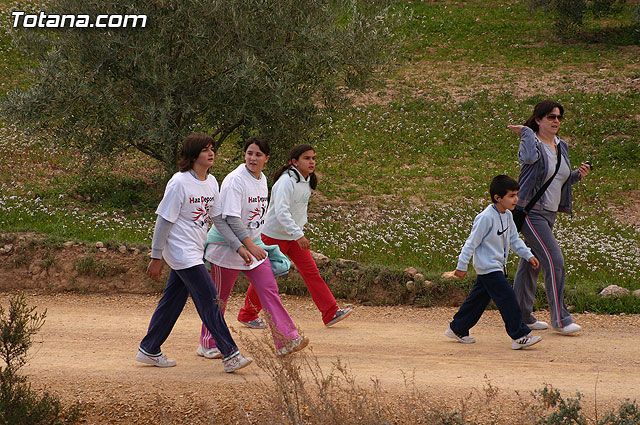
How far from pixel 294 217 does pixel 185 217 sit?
6.04ft

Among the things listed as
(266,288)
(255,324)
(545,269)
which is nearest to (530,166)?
(545,269)

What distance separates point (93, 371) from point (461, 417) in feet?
12.2

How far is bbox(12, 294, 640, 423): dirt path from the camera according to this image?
21.3 ft

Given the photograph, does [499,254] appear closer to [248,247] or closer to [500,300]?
[500,300]

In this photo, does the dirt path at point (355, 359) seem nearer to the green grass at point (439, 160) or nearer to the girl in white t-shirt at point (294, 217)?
the girl in white t-shirt at point (294, 217)

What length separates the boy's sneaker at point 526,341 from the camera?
7652 millimetres

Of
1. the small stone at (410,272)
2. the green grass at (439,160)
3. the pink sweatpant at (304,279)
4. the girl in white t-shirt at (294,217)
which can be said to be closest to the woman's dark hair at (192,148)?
the girl in white t-shirt at (294,217)

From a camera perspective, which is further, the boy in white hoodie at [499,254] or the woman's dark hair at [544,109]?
the woman's dark hair at [544,109]

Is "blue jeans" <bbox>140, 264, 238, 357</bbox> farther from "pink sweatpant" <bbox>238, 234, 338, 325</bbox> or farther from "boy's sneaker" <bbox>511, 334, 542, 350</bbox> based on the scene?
"boy's sneaker" <bbox>511, 334, 542, 350</bbox>

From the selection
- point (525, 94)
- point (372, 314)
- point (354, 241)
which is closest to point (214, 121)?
point (354, 241)

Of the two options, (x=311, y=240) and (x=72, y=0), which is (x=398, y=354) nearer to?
(x=311, y=240)

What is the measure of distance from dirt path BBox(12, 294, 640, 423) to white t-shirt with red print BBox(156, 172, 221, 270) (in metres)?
1.19

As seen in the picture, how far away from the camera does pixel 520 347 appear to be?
7715 millimetres

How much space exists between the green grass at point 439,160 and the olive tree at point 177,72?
1.10 metres
